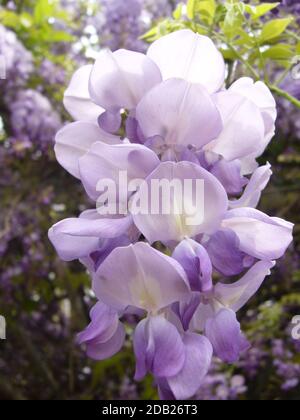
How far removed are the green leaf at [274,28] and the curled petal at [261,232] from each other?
423 mm

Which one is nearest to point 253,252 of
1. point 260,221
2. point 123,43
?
point 260,221

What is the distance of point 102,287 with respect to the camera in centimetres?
61

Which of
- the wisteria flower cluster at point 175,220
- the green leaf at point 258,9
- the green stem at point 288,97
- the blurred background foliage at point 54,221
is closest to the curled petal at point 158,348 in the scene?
the wisteria flower cluster at point 175,220

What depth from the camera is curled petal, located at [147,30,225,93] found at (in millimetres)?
673

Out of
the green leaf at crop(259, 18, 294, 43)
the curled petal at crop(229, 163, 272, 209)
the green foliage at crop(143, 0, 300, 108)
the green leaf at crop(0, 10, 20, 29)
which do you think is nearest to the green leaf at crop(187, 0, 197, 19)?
the green foliage at crop(143, 0, 300, 108)

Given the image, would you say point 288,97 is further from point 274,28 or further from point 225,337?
point 225,337

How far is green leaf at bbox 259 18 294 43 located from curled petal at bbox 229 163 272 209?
358mm

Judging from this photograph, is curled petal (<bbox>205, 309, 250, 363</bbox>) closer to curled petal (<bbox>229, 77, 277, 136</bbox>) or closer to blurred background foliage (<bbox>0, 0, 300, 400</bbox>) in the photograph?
curled petal (<bbox>229, 77, 277, 136</bbox>)

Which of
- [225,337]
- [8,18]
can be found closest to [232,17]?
[225,337]

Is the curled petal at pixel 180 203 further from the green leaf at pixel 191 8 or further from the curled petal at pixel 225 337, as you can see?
the green leaf at pixel 191 8

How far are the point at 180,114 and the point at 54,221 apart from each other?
1.51 meters
